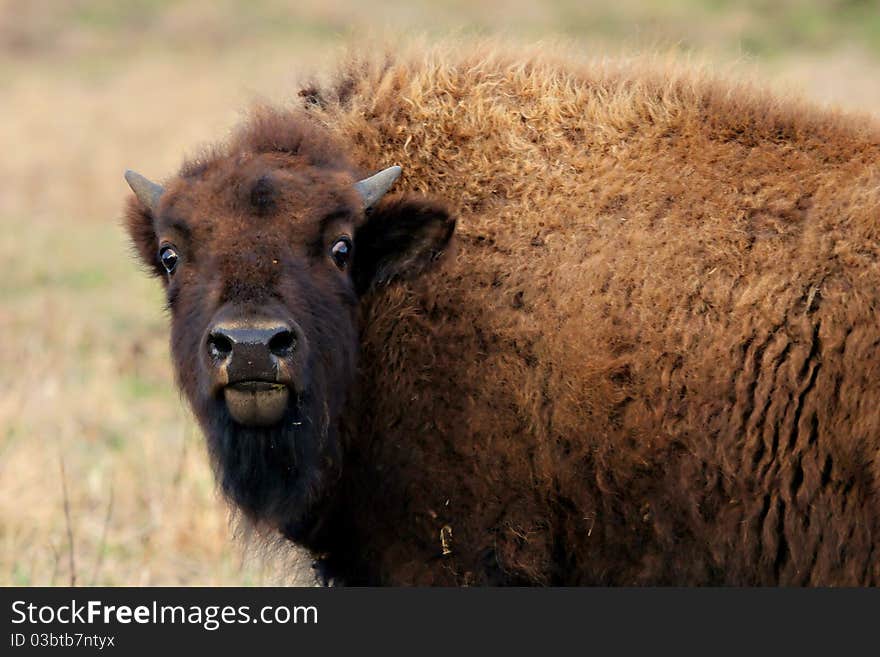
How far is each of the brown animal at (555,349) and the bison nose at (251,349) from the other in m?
0.07

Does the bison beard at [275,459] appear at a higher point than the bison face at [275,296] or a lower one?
lower

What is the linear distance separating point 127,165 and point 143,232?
17193 mm

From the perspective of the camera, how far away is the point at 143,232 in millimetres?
5516

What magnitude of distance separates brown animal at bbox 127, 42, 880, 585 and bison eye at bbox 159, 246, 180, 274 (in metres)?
0.01

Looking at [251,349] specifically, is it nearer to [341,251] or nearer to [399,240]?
[341,251]

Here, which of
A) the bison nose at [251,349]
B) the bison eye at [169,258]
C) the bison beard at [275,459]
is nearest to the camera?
the bison nose at [251,349]

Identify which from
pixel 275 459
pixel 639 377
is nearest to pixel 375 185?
pixel 275 459

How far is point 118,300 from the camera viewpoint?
593 inches

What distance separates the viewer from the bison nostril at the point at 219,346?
15.1 ft

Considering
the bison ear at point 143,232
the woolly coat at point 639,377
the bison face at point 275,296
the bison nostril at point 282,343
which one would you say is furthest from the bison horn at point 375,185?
the bison ear at point 143,232

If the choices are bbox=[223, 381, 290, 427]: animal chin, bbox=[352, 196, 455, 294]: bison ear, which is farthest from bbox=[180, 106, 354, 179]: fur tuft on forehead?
bbox=[223, 381, 290, 427]: animal chin

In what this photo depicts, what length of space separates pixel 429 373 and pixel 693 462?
1.25m

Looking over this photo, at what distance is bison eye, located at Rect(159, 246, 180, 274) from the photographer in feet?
16.8

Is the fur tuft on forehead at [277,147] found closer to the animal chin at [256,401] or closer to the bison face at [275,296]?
the bison face at [275,296]
